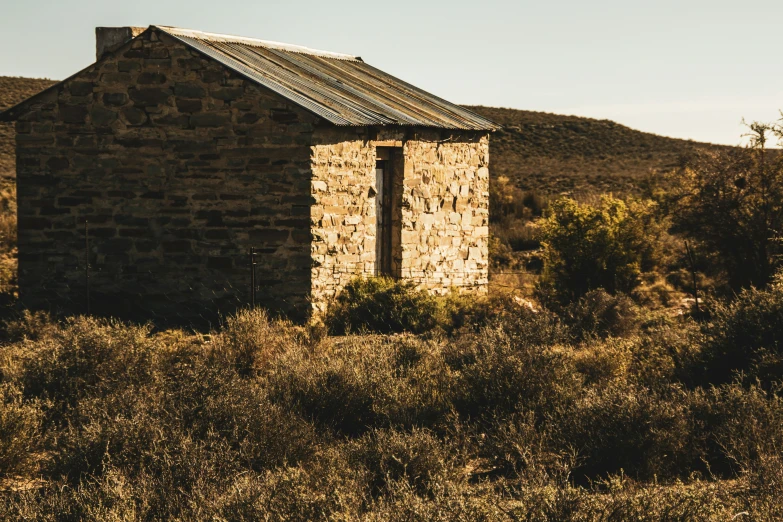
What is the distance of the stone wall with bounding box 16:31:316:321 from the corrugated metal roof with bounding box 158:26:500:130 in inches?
17.1

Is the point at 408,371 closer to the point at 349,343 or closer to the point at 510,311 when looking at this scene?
the point at 349,343

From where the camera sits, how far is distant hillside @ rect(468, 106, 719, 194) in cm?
3459

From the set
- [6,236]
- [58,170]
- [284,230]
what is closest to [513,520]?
[284,230]

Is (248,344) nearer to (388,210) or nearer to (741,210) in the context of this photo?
(388,210)

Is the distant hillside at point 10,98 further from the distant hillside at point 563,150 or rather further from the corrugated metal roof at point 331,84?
the corrugated metal roof at point 331,84

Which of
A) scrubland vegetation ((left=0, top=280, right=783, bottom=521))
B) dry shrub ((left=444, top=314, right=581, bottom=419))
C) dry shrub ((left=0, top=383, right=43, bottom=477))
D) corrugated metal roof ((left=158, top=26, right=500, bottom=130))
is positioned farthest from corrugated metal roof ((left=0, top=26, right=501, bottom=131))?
dry shrub ((left=0, top=383, right=43, bottom=477))

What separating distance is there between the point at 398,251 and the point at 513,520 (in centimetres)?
859

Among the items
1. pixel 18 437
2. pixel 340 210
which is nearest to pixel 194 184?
pixel 340 210

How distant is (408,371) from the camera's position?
26.6 ft

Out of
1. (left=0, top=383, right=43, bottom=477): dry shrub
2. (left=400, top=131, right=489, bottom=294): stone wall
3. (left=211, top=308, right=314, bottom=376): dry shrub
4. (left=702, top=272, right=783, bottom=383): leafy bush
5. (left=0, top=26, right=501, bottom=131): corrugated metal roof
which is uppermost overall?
(left=0, top=26, right=501, bottom=131): corrugated metal roof

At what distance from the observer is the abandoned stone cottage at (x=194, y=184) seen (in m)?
11.6

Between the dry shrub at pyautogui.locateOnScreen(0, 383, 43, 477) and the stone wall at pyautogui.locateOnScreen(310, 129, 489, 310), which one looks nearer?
the dry shrub at pyautogui.locateOnScreen(0, 383, 43, 477)

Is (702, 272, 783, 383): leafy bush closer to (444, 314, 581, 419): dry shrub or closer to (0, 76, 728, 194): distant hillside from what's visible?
(444, 314, 581, 419): dry shrub

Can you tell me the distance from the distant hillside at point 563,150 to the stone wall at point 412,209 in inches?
685
